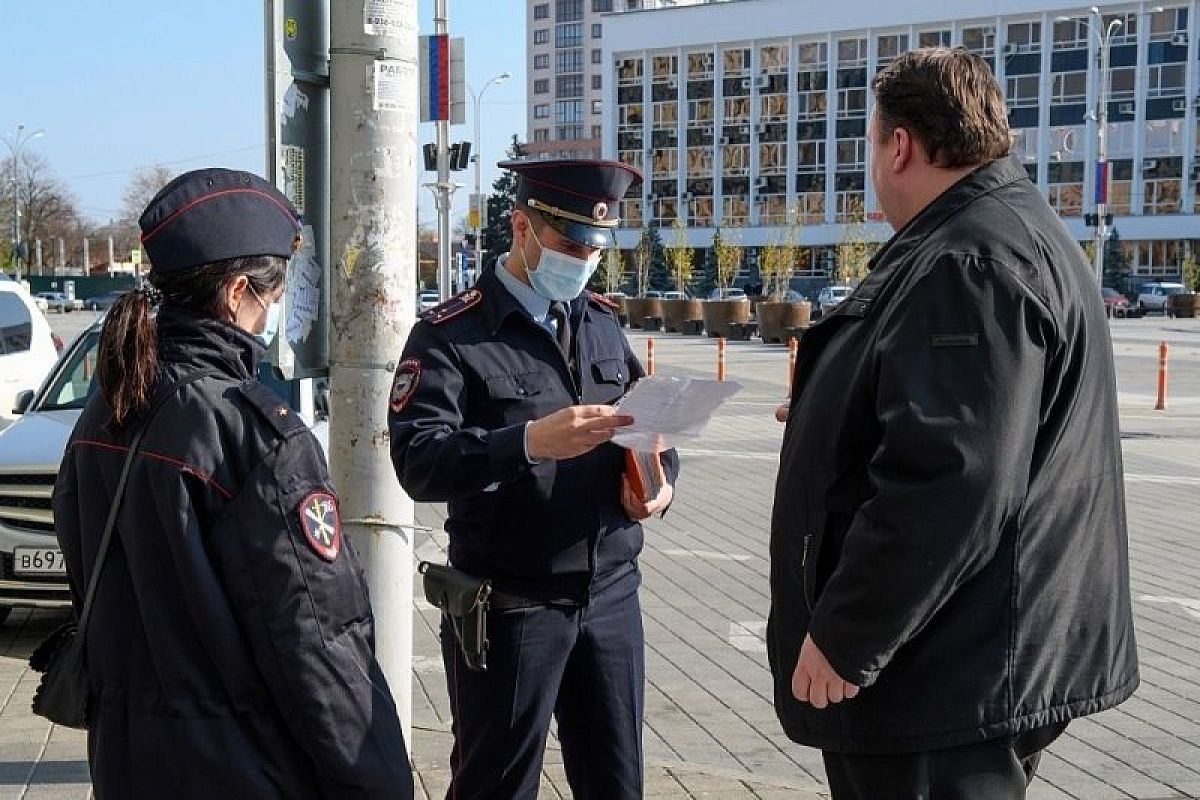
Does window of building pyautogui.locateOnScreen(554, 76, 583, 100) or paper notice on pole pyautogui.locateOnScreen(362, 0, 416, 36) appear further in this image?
window of building pyautogui.locateOnScreen(554, 76, 583, 100)

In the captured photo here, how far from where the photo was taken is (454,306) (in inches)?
135

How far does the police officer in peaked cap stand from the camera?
3295mm

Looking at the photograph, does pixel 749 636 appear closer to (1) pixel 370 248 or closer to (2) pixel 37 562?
(2) pixel 37 562

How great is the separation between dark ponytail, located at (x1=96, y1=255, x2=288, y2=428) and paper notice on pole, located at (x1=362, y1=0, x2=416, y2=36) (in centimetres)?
184

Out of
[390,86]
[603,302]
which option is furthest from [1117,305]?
[603,302]

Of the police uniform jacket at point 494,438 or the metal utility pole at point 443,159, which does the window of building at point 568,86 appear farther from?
the police uniform jacket at point 494,438

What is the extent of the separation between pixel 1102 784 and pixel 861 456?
307cm

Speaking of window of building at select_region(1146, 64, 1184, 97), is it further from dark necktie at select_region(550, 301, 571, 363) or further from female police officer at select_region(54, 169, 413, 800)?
female police officer at select_region(54, 169, 413, 800)

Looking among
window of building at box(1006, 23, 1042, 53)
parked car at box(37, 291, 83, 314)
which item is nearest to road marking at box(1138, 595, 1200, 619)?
parked car at box(37, 291, 83, 314)

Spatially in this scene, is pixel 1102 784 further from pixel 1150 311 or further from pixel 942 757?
pixel 1150 311

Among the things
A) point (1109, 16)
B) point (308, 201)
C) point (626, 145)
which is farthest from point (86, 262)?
point (308, 201)

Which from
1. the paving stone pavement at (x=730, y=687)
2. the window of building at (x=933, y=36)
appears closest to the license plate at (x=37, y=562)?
the paving stone pavement at (x=730, y=687)

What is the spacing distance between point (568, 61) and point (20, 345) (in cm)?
13501

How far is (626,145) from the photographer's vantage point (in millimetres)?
94000
